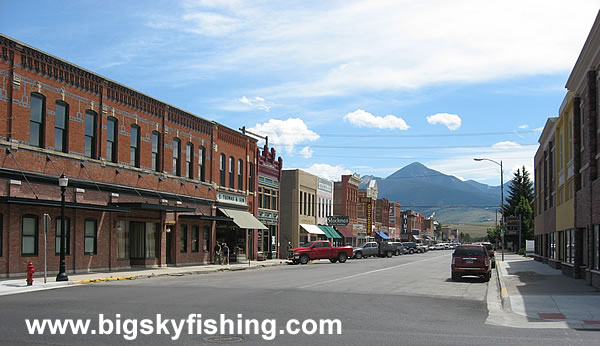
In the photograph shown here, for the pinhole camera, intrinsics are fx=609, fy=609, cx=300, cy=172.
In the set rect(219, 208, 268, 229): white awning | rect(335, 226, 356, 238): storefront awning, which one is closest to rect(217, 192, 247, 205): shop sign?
rect(219, 208, 268, 229): white awning

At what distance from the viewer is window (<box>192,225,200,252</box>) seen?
4019cm

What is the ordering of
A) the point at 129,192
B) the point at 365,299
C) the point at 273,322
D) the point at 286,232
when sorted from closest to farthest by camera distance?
the point at 273,322, the point at 365,299, the point at 129,192, the point at 286,232

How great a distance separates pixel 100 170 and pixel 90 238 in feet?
11.1

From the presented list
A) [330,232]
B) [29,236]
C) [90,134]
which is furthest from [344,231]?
[29,236]

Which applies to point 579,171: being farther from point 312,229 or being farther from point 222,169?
point 312,229

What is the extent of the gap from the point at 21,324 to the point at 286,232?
49271 millimetres

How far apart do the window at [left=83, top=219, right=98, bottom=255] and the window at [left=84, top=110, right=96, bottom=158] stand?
10.9ft

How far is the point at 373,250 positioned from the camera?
205 feet

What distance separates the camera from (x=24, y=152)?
2555 centimetres

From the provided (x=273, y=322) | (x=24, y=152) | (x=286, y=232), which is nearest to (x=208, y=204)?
(x=24, y=152)

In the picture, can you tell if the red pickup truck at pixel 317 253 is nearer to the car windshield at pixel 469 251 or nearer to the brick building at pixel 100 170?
the brick building at pixel 100 170

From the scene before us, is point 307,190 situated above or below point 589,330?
above

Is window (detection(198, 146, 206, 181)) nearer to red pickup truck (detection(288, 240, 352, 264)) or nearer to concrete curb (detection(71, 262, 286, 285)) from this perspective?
concrete curb (detection(71, 262, 286, 285))

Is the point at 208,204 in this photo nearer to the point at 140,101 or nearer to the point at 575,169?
the point at 140,101
